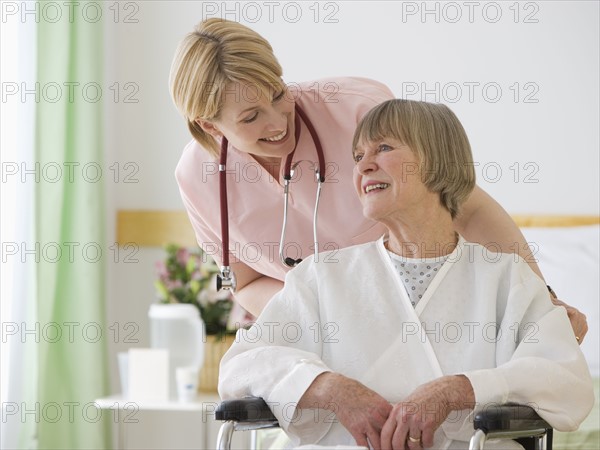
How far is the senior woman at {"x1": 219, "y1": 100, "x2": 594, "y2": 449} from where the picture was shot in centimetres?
148

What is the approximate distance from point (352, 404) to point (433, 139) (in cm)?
52

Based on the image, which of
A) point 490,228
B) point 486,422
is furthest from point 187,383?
point 486,422

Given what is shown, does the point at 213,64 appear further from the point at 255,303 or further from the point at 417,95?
the point at 417,95

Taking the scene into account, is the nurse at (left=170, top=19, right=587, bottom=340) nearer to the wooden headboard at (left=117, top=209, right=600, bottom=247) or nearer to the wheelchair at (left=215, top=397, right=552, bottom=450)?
the wheelchair at (left=215, top=397, right=552, bottom=450)

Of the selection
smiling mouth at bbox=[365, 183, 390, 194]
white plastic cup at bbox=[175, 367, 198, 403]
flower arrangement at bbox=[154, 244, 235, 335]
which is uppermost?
smiling mouth at bbox=[365, 183, 390, 194]

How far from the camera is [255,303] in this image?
2.09 metres

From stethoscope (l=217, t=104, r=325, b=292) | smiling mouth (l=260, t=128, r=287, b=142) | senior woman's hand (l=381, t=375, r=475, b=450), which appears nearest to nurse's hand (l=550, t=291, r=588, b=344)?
senior woman's hand (l=381, t=375, r=475, b=450)

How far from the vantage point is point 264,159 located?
202cm

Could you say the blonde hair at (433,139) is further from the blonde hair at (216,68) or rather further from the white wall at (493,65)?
the white wall at (493,65)

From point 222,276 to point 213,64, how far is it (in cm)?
48

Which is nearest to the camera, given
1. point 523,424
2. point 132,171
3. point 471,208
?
point 523,424

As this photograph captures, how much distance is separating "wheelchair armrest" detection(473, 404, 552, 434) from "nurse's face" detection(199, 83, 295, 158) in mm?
753

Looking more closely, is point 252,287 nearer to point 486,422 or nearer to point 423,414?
point 423,414

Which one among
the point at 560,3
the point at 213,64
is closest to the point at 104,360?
the point at 213,64
